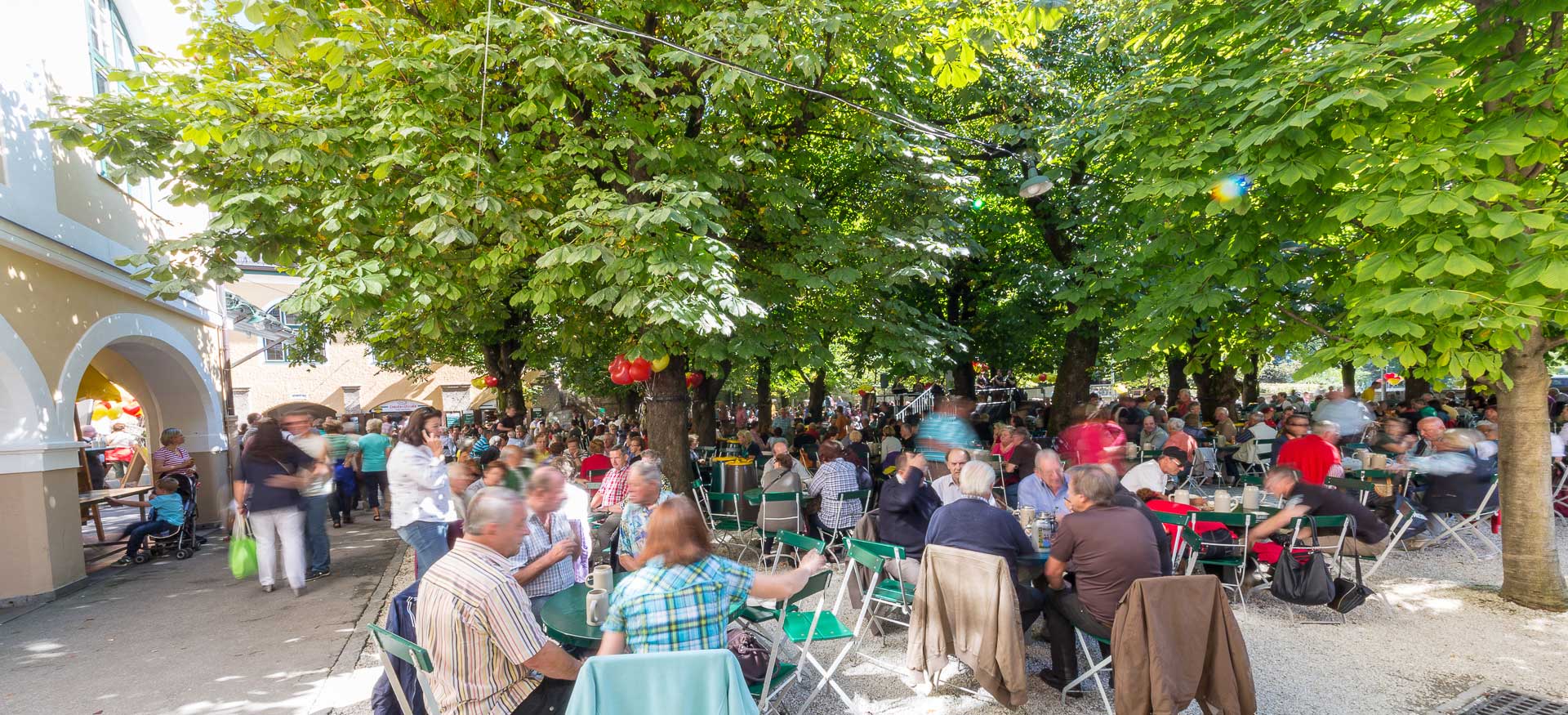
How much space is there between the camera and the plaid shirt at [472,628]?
9.23 ft

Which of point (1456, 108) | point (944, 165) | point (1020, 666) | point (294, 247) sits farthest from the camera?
point (944, 165)

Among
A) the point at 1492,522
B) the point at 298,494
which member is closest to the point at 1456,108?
the point at 1492,522

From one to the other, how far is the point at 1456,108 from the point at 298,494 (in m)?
9.87

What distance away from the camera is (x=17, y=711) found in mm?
4617

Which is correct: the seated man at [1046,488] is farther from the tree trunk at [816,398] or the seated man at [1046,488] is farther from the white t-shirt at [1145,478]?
the tree trunk at [816,398]

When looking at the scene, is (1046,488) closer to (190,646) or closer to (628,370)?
(628,370)

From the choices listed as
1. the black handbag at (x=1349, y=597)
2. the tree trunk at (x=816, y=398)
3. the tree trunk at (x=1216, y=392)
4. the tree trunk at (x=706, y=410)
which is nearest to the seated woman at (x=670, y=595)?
the black handbag at (x=1349, y=597)

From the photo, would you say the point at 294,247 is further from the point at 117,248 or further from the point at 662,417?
the point at 117,248

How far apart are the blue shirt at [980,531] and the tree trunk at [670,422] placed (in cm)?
502

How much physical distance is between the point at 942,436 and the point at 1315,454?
165 inches

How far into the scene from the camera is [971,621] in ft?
13.3

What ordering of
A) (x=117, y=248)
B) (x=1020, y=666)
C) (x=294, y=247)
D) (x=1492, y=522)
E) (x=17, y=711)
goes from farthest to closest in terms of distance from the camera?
1. (x=117, y=248)
2. (x=1492, y=522)
3. (x=294, y=247)
4. (x=17, y=711)
5. (x=1020, y=666)

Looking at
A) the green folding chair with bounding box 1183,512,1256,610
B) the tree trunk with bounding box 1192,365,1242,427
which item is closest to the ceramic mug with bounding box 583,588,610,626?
the green folding chair with bounding box 1183,512,1256,610

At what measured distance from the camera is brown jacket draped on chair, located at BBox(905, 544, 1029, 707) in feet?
12.9
